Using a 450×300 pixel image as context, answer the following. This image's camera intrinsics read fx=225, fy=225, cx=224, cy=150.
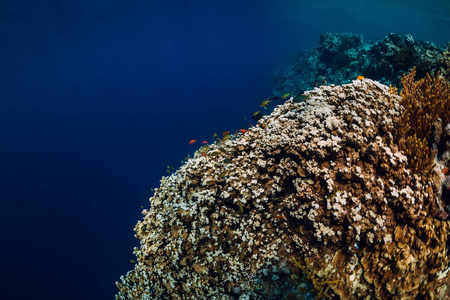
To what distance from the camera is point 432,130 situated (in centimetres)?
430

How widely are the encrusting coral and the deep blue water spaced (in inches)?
895

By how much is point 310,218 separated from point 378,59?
519 inches

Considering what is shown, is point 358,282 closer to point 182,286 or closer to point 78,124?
point 182,286

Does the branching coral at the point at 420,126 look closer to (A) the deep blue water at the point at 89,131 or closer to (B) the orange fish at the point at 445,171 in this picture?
(B) the orange fish at the point at 445,171

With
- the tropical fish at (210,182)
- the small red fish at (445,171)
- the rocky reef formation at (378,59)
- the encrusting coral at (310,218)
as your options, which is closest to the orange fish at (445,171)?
the small red fish at (445,171)

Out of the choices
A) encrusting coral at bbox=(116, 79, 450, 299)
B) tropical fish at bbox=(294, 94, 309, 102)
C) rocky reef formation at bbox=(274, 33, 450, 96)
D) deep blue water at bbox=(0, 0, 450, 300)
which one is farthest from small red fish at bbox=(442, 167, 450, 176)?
deep blue water at bbox=(0, 0, 450, 300)

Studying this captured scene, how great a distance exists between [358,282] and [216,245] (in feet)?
7.81

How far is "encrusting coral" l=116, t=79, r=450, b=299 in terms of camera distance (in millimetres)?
3512

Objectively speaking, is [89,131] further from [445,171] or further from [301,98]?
[445,171]

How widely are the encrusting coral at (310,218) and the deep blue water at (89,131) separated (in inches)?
895

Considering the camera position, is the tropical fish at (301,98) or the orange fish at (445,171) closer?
the orange fish at (445,171)

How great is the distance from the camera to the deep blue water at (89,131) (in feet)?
105

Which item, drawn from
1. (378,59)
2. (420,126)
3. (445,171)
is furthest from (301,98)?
(378,59)

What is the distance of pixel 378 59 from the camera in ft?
41.7
